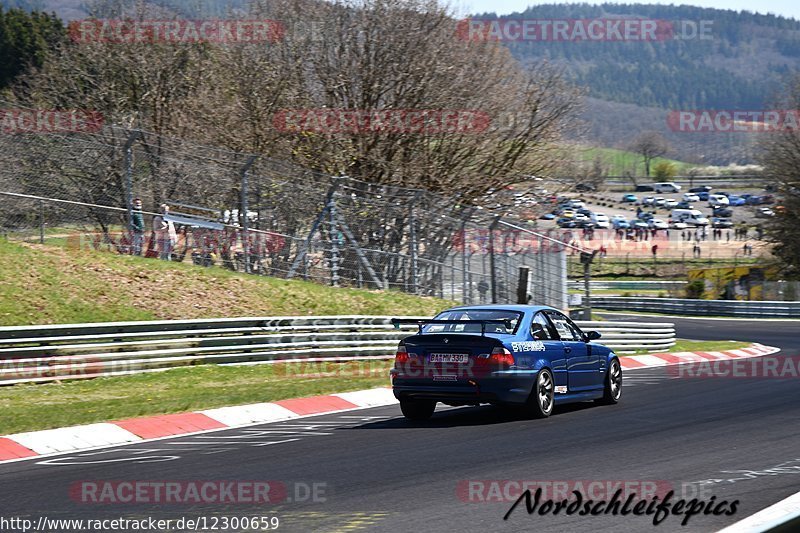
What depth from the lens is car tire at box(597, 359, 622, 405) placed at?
14000 millimetres

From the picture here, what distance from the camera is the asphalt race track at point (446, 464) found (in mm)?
7062

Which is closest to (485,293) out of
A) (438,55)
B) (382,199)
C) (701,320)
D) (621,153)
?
Answer: (382,199)

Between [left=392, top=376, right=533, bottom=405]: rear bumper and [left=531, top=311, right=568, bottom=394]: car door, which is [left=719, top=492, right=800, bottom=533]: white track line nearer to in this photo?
[left=392, top=376, right=533, bottom=405]: rear bumper

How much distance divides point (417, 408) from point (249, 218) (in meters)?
10.7

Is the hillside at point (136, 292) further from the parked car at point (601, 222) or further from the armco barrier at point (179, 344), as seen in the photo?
the parked car at point (601, 222)

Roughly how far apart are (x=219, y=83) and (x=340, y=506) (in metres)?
26.8

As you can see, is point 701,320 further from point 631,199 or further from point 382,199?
point 631,199

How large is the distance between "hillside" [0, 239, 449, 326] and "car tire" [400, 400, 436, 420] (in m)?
7.53

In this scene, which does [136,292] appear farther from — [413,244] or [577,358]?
[577,358]

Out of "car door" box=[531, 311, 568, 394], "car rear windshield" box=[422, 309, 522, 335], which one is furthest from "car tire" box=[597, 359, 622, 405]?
"car rear windshield" box=[422, 309, 522, 335]

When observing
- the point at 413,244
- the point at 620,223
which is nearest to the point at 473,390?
the point at 413,244

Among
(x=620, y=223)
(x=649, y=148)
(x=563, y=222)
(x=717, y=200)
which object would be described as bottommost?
(x=563, y=222)

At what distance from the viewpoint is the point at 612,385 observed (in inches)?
555

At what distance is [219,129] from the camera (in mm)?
30375
